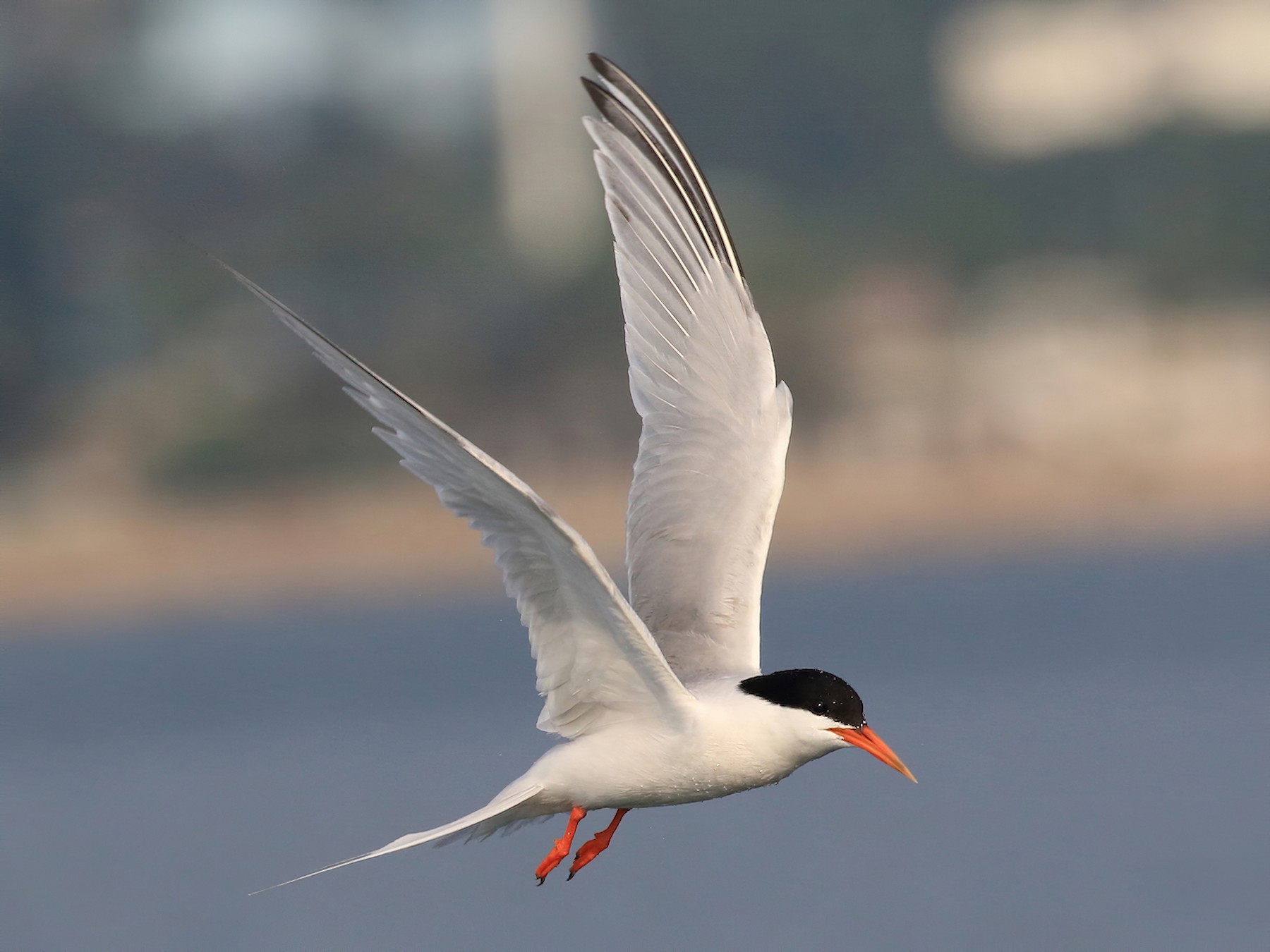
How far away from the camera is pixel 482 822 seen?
251 inches

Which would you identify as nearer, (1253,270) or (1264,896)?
(1264,896)

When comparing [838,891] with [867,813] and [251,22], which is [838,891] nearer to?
[867,813]

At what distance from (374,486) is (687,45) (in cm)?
1684

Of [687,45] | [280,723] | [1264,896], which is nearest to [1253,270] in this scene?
[687,45]

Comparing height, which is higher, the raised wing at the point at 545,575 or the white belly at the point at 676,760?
the raised wing at the point at 545,575

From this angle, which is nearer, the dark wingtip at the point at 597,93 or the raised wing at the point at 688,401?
the dark wingtip at the point at 597,93

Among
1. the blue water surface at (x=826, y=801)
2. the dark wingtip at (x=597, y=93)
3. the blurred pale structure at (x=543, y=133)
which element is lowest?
the blue water surface at (x=826, y=801)

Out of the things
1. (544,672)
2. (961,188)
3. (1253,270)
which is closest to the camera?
(544,672)

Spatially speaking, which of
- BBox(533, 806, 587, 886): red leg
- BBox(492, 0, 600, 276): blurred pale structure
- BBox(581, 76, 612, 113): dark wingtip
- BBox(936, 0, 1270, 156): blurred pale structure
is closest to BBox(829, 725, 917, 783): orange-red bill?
BBox(533, 806, 587, 886): red leg

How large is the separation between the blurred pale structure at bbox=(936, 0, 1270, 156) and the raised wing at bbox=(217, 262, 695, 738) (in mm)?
36524

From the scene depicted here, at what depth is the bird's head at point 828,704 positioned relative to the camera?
20.3 ft

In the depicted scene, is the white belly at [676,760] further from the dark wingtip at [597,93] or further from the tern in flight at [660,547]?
the dark wingtip at [597,93]

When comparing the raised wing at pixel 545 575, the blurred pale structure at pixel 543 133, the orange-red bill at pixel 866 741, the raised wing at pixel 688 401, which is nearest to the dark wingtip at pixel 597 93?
the raised wing at pixel 688 401

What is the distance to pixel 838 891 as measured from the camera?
11.7 metres
